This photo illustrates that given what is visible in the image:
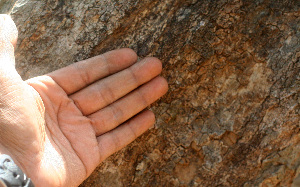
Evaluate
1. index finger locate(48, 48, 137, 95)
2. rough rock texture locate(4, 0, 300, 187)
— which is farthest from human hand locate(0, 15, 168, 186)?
rough rock texture locate(4, 0, 300, 187)

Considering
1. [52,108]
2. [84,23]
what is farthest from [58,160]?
[84,23]

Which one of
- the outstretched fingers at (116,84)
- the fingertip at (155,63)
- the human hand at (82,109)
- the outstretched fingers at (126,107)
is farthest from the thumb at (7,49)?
the fingertip at (155,63)

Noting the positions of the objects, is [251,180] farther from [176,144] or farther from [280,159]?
[176,144]

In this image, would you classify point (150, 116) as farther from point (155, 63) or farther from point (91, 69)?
point (91, 69)

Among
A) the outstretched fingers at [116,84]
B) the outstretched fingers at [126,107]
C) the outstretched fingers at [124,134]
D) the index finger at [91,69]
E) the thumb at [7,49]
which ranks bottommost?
the outstretched fingers at [124,134]

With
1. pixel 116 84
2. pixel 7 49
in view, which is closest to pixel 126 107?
pixel 116 84

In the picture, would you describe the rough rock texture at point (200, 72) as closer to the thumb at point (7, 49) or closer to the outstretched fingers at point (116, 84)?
the outstretched fingers at point (116, 84)

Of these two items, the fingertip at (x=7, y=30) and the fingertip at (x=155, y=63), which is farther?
the fingertip at (x=155, y=63)
